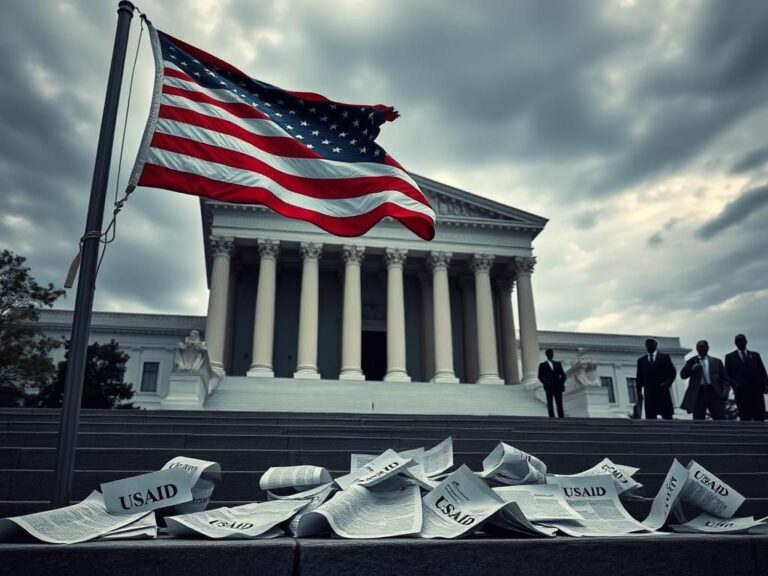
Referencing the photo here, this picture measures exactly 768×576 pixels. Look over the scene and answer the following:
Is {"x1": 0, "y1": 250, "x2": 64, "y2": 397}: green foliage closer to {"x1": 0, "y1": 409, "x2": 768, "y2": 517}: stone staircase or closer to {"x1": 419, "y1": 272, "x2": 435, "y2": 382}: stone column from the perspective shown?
{"x1": 0, "y1": 409, "x2": 768, "y2": 517}: stone staircase

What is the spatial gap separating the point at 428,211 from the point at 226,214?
26766 mm

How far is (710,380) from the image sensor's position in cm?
1416

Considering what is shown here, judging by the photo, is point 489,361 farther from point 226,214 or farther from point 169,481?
point 169,481

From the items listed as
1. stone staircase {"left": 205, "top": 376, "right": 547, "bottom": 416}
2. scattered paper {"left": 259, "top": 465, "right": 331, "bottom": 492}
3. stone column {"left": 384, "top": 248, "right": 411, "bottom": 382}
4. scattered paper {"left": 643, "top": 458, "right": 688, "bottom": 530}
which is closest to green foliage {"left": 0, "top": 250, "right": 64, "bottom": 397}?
stone staircase {"left": 205, "top": 376, "right": 547, "bottom": 416}

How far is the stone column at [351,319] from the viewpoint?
29.9 metres

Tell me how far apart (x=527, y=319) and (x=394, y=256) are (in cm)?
852

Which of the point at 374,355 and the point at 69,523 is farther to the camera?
the point at 374,355

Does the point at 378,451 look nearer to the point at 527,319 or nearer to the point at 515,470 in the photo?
the point at 515,470

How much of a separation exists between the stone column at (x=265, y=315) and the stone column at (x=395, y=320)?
242 inches

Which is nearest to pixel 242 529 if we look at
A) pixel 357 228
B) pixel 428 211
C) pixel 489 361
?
pixel 357 228

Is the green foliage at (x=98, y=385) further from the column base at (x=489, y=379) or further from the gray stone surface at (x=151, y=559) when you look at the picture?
the gray stone surface at (x=151, y=559)

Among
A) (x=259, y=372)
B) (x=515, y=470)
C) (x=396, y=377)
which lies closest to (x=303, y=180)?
(x=515, y=470)

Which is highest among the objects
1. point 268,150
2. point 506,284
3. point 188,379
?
point 506,284

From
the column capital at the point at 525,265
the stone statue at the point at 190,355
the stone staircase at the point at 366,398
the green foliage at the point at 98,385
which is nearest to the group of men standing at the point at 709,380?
the stone staircase at the point at 366,398
